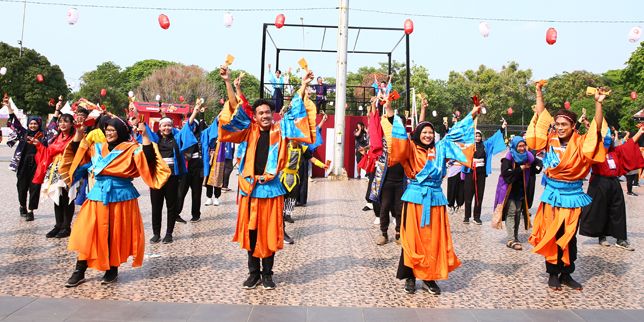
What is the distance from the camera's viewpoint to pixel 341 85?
57.7 feet

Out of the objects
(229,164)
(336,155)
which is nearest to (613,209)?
(229,164)

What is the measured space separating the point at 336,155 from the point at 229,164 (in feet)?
18.9

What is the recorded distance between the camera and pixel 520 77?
57156mm

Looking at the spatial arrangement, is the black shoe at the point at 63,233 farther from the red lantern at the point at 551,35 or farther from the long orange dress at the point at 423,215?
the red lantern at the point at 551,35

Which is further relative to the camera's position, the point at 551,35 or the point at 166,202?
the point at 551,35

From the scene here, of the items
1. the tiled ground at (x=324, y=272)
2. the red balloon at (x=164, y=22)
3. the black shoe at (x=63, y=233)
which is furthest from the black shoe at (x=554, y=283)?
the red balloon at (x=164, y=22)

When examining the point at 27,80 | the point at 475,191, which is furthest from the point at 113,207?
the point at 27,80

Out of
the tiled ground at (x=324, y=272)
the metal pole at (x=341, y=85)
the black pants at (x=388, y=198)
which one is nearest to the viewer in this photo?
the tiled ground at (x=324, y=272)

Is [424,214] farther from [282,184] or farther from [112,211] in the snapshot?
[112,211]

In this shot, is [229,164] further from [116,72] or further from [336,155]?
[116,72]

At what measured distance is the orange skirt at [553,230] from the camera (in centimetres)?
564

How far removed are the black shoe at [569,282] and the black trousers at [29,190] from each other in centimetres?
739

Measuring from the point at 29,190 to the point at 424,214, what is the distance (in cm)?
665

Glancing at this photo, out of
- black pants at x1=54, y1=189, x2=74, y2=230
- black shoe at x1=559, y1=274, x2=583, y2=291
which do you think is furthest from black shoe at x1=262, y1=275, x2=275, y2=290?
black pants at x1=54, y1=189, x2=74, y2=230
